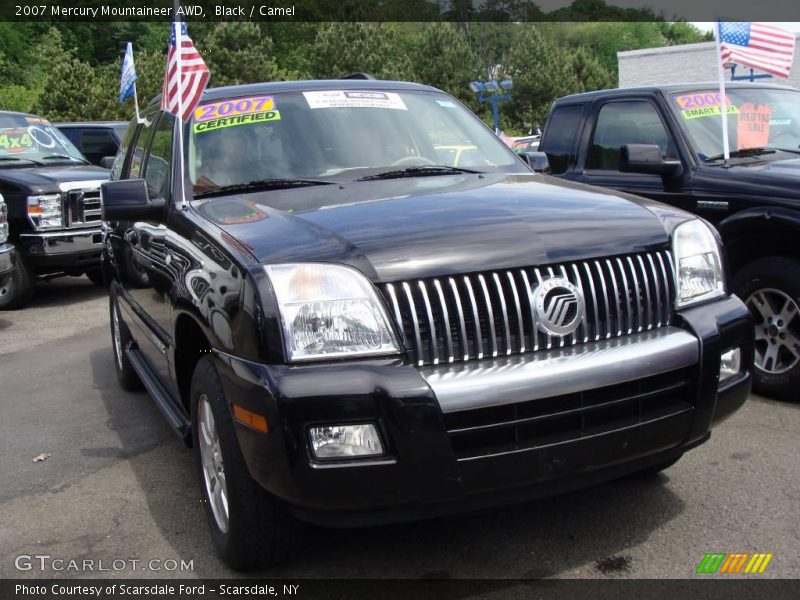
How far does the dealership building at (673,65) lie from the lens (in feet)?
100

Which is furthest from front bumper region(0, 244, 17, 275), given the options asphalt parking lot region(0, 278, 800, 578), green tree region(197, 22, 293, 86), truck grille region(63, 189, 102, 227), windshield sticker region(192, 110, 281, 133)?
green tree region(197, 22, 293, 86)

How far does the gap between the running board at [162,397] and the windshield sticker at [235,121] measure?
1.33 metres

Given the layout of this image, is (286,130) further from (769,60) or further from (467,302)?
→ (769,60)

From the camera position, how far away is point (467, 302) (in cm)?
275

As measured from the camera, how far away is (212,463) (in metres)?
3.27

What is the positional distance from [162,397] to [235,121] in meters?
1.43

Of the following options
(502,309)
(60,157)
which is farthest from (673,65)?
(502,309)

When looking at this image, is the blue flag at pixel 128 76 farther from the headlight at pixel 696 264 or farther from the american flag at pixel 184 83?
the headlight at pixel 696 264

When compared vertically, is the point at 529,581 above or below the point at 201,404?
below

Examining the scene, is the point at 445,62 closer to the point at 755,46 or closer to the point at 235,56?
the point at 235,56

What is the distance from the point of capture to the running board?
12.1 feet

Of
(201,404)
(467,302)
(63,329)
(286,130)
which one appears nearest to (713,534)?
(467,302)

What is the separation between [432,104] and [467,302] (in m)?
2.25

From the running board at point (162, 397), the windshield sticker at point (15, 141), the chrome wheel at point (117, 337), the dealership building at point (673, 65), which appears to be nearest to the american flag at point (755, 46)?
the running board at point (162, 397)
